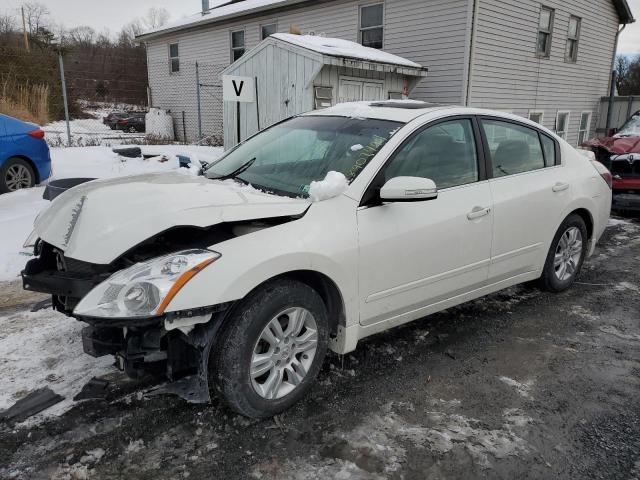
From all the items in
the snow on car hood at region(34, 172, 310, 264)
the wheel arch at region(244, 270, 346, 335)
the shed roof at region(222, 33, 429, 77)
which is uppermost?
the shed roof at region(222, 33, 429, 77)

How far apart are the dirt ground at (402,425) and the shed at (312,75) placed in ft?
23.8

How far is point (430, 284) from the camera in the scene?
3338 millimetres

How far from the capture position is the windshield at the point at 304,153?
3.22m

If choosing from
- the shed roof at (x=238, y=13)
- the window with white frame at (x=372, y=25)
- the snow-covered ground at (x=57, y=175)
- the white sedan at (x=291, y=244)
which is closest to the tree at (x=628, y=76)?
the shed roof at (x=238, y=13)

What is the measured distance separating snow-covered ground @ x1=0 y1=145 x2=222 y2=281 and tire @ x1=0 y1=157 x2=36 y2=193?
0.20m

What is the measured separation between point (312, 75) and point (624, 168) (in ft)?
18.8

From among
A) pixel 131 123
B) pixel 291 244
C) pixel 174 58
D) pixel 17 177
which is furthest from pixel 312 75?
pixel 131 123

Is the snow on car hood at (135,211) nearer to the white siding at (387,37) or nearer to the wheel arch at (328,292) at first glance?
the wheel arch at (328,292)

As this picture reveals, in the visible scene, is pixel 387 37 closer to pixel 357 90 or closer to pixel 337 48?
pixel 337 48

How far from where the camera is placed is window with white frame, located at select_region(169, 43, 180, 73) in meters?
20.0

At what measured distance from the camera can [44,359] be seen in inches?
129

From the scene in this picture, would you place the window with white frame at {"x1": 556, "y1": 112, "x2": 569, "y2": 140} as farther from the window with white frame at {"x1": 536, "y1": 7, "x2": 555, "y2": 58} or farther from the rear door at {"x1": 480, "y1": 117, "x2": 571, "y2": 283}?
the rear door at {"x1": 480, "y1": 117, "x2": 571, "y2": 283}

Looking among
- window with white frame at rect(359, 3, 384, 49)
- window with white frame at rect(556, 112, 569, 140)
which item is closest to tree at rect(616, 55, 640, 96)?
window with white frame at rect(556, 112, 569, 140)

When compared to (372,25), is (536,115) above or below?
below
